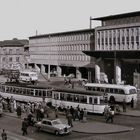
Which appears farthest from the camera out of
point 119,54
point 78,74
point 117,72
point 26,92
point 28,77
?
point 78,74

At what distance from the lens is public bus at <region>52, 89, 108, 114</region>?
4091cm

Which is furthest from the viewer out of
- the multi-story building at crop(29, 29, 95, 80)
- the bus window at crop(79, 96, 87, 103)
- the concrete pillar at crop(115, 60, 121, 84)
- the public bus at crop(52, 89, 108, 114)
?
the multi-story building at crop(29, 29, 95, 80)

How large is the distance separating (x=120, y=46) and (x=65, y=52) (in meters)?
34.7

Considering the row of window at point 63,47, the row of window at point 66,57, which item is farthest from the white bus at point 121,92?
the row of window at point 63,47

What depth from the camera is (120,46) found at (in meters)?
76.7

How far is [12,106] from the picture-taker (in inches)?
1807

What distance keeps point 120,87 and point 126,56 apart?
908 inches

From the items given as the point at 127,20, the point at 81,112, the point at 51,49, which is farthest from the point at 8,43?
the point at 81,112

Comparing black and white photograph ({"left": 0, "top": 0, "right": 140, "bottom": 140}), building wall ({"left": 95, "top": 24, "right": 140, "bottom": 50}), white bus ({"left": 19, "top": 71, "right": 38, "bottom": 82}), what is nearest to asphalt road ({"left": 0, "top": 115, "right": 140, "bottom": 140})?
black and white photograph ({"left": 0, "top": 0, "right": 140, "bottom": 140})

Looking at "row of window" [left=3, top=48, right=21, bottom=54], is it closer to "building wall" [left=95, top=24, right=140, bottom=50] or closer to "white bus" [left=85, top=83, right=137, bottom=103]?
"building wall" [left=95, top=24, right=140, bottom=50]

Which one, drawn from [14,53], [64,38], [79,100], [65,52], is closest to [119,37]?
[65,52]

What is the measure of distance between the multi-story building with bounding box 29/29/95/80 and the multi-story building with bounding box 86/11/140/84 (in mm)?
10407

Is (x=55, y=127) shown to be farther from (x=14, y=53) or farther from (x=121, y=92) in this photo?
(x=14, y=53)

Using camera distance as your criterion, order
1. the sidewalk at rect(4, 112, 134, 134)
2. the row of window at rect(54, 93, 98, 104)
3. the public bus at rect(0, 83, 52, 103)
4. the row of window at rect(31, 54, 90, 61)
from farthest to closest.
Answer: the row of window at rect(31, 54, 90, 61) < the public bus at rect(0, 83, 52, 103) < the row of window at rect(54, 93, 98, 104) < the sidewalk at rect(4, 112, 134, 134)
